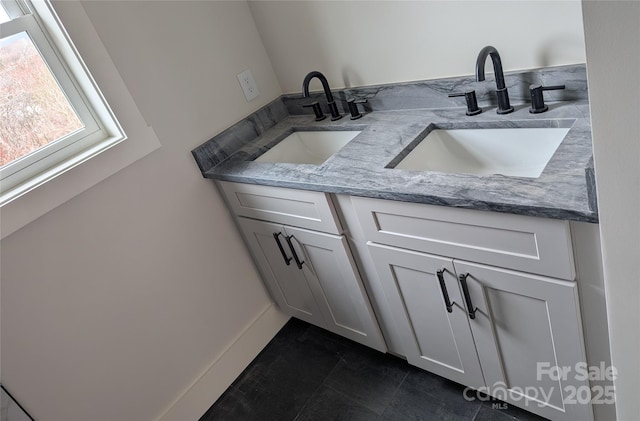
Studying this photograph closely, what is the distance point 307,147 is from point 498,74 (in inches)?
33.3

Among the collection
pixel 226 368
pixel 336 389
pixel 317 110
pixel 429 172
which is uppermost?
pixel 317 110

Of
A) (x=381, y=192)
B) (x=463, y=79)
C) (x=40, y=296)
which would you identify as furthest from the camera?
(x=463, y=79)

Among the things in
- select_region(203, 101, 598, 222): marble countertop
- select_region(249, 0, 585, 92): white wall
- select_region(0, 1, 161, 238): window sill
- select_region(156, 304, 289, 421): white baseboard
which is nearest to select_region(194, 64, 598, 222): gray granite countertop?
select_region(203, 101, 598, 222): marble countertop

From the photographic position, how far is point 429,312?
1440 millimetres

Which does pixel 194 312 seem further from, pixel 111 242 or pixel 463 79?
pixel 463 79

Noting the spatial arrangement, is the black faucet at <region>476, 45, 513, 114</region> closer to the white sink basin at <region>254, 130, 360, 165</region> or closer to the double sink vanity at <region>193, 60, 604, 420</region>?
the double sink vanity at <region>193, 60, 604, 420</region>

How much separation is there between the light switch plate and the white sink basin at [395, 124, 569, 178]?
0.82 meters

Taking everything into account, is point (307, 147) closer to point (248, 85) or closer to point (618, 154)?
point (248, 85)

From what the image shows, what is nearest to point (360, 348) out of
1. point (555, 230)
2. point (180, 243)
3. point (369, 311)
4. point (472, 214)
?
point (369, 311)

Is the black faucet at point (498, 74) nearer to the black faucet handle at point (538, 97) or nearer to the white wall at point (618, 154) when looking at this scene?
the black faucet handle at point (538, 97)

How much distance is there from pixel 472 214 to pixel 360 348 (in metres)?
1.01

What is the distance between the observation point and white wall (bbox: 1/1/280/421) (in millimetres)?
1407

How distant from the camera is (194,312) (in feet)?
6.05

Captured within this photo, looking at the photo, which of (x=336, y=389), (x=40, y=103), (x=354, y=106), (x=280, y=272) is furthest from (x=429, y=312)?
(x=40, y=103)
